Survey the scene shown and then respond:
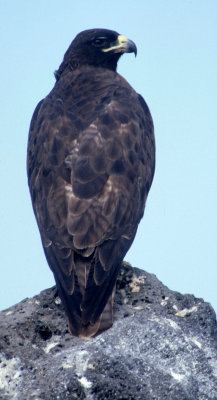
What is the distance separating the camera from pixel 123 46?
877 cm

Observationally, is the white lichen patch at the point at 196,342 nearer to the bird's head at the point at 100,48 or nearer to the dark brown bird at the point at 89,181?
the dark brown bird at the point at 89,181

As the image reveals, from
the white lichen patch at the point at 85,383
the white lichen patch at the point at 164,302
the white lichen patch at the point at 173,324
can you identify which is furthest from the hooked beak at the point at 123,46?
the white lichen patch at the point at 85,383

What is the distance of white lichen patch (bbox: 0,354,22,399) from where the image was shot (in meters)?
5.26

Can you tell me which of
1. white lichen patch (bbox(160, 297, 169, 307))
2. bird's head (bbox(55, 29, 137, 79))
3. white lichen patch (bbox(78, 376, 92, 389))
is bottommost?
white lichen patch (bbox(160, 297, 169, 307))

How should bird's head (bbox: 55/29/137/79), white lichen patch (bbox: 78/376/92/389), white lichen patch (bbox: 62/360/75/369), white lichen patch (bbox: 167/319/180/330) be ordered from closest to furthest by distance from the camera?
white lichen patch (bbox: 78/376/92/389), white lichen patch (bbox: 62/360/75/369), white lichen patch (bbox: 167/319/180/330), bird's head (bbox: 55/29/137/79)

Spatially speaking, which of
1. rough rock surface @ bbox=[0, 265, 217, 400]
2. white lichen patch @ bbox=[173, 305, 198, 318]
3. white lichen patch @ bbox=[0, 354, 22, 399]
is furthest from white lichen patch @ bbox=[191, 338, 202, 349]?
white lichen patch @ bbox=[0, 354, 22, 399]

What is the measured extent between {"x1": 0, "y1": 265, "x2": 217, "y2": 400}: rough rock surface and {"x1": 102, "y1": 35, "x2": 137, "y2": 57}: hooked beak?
3542 mm

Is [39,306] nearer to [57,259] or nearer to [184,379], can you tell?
[57,259]

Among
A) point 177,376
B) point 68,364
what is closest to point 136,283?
point 177,376

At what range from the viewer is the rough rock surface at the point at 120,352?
514cm

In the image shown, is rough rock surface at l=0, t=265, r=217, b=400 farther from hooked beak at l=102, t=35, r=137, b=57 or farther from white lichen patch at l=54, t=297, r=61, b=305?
hooked beak at l=102, t=35, r=137, b=57

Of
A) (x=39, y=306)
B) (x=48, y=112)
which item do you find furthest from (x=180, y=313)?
(x=48, y=112)

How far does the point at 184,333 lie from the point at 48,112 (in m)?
2.98

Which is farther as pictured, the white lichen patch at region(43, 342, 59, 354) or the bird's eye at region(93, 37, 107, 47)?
the bird's eye at region(93, 37, 107, 47)
